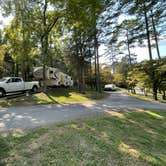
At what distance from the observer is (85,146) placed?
495 centimetres

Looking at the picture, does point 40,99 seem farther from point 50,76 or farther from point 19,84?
point 50,76

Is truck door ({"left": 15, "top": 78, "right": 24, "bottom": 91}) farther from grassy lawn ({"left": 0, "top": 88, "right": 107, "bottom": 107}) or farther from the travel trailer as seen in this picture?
the travel trailer

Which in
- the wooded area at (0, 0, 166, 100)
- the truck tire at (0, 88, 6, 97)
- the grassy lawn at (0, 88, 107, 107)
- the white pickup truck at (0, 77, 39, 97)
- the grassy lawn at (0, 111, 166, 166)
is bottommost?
the grassy lawn at (0, 111, 166, 166)

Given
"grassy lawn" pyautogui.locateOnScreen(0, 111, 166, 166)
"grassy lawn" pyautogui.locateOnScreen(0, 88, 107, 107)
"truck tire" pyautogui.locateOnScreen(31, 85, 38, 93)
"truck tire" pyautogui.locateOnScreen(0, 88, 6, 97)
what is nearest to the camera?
"grassy lawn" pyautogui.locateOnScreen(0, 111, 166, 166)

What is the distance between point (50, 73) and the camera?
21078mm

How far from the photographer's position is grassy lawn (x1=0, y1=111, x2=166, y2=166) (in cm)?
424

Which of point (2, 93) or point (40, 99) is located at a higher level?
point (2, 93)

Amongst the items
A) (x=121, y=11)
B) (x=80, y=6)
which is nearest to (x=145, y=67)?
(x=121, y=11)

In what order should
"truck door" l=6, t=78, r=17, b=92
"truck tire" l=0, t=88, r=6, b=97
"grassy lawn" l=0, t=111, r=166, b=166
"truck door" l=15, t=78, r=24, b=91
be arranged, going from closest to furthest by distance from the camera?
1. "grassy lawn" l=0, t=111, r=166, b=166
2. "truck tire" l=0, t=88, r=6, b=97
3. "truck door" l=6, t=78, r=17, b=92
4. "truck door" l=15, t=78, r=24, b=91

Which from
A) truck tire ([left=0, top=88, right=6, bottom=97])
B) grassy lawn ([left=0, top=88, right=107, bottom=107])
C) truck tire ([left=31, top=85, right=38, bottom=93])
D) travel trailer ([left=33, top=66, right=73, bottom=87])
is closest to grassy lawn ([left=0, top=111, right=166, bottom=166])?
grassy lawn ([left=0, top=88, right=107, bottom=107])

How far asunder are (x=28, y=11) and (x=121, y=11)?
791 centimetres

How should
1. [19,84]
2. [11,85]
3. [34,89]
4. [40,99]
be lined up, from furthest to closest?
[34,89], [19,84], [11,85], [40,99]

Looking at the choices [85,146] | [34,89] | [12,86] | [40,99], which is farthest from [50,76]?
[85,146]

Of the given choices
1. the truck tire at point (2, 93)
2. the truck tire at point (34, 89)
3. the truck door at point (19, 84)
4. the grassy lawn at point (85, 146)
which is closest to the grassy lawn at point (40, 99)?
the truck tire at point (2, 93)
